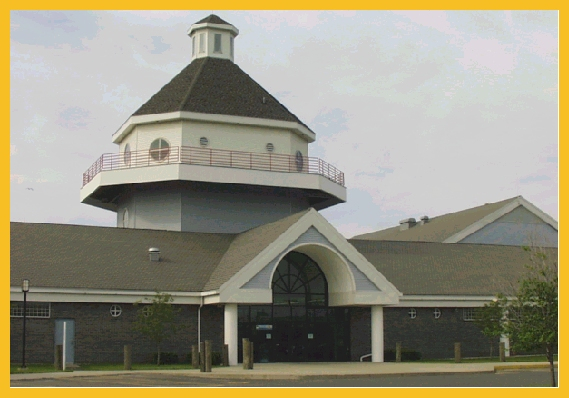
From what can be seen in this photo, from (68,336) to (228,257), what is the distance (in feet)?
25.5

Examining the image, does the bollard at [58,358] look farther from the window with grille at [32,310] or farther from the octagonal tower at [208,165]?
the octagonal tower at [208,165]

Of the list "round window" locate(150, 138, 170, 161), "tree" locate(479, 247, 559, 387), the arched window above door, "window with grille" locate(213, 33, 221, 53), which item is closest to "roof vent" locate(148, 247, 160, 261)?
the arched window above door

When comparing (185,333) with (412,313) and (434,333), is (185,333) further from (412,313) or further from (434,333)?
(434,333)

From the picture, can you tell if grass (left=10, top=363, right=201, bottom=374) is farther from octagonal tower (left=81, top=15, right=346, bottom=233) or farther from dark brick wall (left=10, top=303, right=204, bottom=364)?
octagonal tower (left=81, top=15, right=346, bottom=233)

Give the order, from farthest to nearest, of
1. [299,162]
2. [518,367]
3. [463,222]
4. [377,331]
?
[463,222], [299,162], [377,331], [518,367]

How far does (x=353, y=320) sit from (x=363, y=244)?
6.43 m

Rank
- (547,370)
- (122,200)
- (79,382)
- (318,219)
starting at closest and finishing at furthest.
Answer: (79,382)
(547,370)
(318,219)
(122,200)

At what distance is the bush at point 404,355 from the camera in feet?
128

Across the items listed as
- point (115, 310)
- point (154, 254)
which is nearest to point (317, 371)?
point (115, 310)

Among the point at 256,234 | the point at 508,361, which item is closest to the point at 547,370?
the point at 508,361

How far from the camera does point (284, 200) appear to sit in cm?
4594

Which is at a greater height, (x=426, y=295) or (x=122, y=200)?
(x=122, y=200)

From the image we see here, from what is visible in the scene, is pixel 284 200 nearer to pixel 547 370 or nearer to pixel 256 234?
pixel 256 234

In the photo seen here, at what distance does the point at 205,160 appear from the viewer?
144 ft
